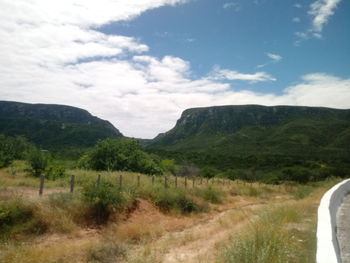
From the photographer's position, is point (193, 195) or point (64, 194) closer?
point (64, 194)

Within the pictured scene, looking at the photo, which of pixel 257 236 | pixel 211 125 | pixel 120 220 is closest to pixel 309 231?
pixel 257 236

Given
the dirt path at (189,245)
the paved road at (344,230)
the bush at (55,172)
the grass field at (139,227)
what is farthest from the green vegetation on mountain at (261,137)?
A: the paved road at (344,230)

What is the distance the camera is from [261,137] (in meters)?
116

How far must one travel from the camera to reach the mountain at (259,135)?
7825 cm

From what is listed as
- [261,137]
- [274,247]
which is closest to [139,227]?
[274,247]

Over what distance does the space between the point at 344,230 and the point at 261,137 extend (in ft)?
373

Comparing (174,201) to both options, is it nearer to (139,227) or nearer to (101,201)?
(139,227)

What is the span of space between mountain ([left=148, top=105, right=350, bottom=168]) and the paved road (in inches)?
2224

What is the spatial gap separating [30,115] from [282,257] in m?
220

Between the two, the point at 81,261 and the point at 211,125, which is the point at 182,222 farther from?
the point at 211,125

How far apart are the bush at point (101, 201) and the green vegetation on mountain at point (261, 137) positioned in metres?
49.8

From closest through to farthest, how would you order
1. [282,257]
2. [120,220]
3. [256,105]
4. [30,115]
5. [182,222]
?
[282,257] → [120,220] → [182,222] → [256,105] → [30,115]

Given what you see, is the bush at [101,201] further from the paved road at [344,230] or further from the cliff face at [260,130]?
the cliff face at [260,130]

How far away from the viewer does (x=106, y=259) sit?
29.6 feet
